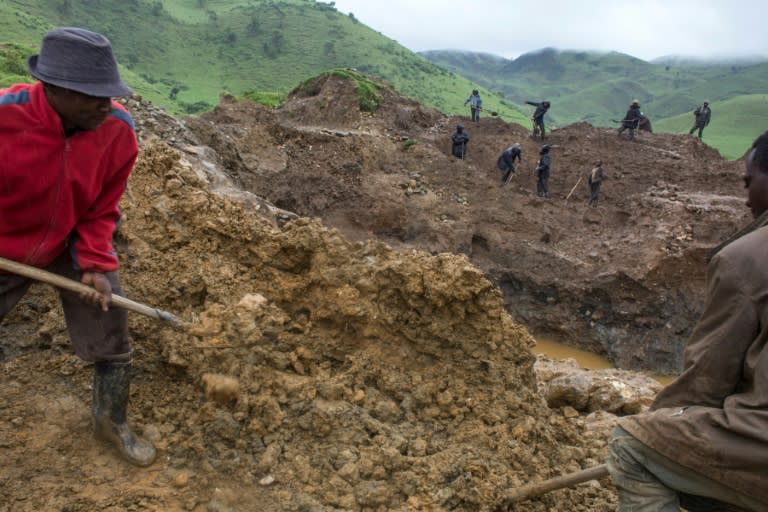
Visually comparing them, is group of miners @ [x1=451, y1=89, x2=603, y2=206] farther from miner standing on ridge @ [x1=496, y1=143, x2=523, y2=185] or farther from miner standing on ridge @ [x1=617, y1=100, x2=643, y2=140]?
miner standing on ridge @ [x1=617, y1=100, x2=643, y2=140]

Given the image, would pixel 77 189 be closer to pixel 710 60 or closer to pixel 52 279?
pixel 52 279

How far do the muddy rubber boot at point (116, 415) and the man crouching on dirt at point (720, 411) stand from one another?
1861 mm

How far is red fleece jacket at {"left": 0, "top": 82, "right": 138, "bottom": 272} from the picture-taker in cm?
189

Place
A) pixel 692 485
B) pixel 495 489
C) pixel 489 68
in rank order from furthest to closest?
pixel 489 68 < pixel 495 489 < pixel 692 485

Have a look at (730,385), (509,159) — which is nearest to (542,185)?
(509,159)

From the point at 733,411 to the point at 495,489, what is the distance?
1.08 metres

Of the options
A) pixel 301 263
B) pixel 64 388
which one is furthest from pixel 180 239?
pixel 64 388

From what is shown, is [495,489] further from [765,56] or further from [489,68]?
[765,56]

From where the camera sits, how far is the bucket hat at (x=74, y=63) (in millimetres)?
1805

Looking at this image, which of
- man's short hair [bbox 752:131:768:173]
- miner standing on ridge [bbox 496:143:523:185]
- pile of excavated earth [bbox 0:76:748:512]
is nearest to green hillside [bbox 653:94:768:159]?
miner standing on ridge [bbox 496:143:523:185]

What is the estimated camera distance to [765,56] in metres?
103

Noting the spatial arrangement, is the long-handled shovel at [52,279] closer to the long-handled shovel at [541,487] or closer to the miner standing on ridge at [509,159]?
the long-handled shovel at [541,487]

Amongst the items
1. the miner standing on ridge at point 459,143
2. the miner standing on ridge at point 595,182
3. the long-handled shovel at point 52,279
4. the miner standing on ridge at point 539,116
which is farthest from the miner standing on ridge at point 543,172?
the long-handled shovel at point 52,279

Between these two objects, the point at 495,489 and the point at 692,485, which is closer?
the point at 692,485
